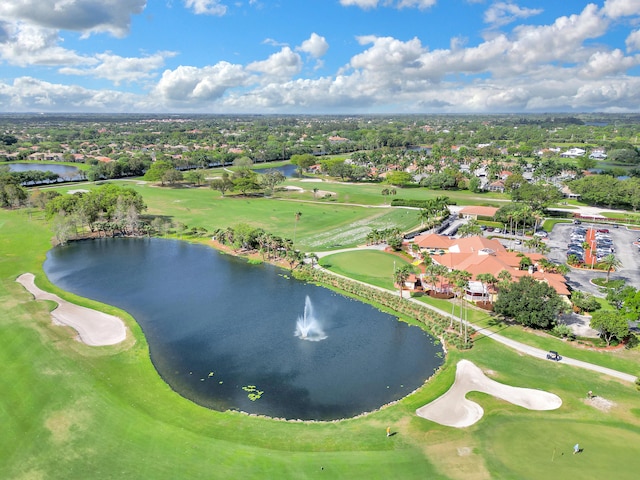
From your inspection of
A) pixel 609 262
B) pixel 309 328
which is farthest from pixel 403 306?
pixel 609 262

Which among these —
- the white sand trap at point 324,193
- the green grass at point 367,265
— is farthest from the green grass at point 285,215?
the white sand trap at point 324,193

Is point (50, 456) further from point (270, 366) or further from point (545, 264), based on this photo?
point (545, 264)

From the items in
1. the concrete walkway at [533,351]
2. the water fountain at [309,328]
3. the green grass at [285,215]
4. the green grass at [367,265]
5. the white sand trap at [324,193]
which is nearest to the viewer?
the concrete walkway at [533,351]

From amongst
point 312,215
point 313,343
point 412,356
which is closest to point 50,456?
point 313,343

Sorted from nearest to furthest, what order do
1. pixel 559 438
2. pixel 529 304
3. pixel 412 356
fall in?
pixel 559 438 → pixel 412 356 → pixel 529 304

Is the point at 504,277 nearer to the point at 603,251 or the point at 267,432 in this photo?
the point at 603,251

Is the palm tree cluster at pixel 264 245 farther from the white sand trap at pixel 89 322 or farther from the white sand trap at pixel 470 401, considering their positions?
the white sand trap at pixel 470 401

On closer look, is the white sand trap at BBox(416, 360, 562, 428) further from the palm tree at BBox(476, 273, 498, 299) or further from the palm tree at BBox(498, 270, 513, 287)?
the palm tree at BBox(498, 270, 513, 287)

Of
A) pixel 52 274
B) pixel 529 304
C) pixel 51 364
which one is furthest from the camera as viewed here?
pixel 52 274
